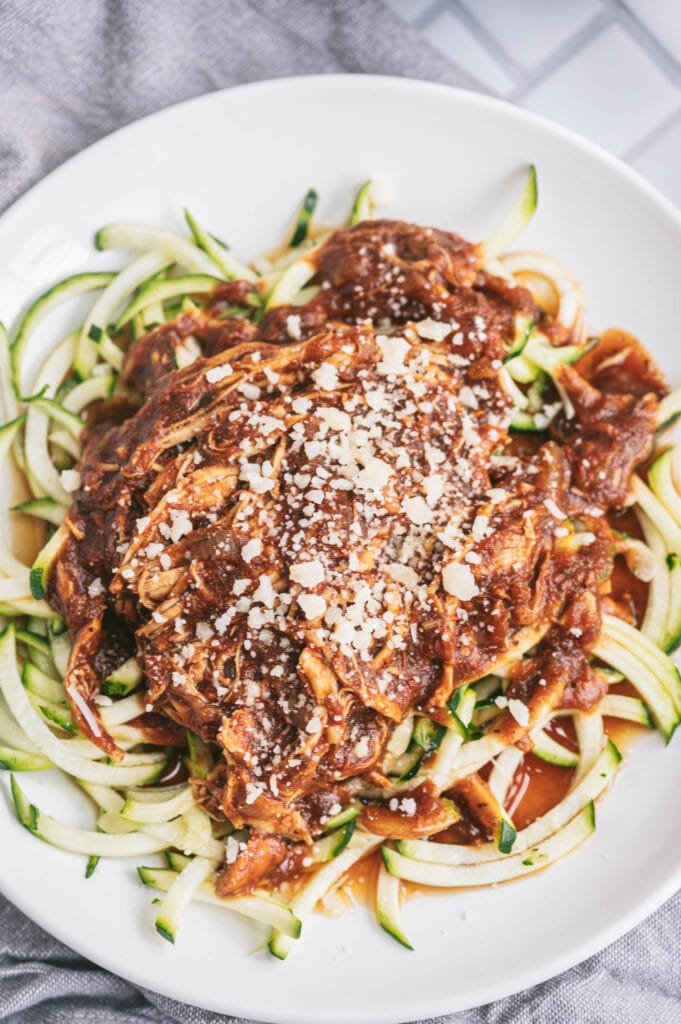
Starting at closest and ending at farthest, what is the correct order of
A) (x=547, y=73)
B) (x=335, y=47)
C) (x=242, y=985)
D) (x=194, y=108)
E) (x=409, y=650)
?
(x=409, y=650) < (x=242, y=985) < (x=194, y=108) < (x=335, y=47) < (x=547, y=73)

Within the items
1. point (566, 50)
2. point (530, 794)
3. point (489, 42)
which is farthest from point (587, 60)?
point (530, 794)

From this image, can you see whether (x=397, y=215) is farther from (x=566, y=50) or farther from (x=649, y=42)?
(x=649, y=42)

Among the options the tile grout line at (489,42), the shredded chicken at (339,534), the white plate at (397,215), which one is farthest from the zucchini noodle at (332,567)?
the tile grout line at (489,42)

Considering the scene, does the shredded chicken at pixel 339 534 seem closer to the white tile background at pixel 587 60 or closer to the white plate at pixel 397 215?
the white plate at pixel 397 215

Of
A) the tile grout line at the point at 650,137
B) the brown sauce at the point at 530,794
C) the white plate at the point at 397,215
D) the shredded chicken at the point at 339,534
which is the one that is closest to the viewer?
the shredded chicken at the point at 339,534

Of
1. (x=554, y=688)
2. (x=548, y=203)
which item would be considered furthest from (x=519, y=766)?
(x=548, y=203)

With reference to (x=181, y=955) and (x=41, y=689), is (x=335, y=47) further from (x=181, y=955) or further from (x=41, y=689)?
(x=181, y=955)
